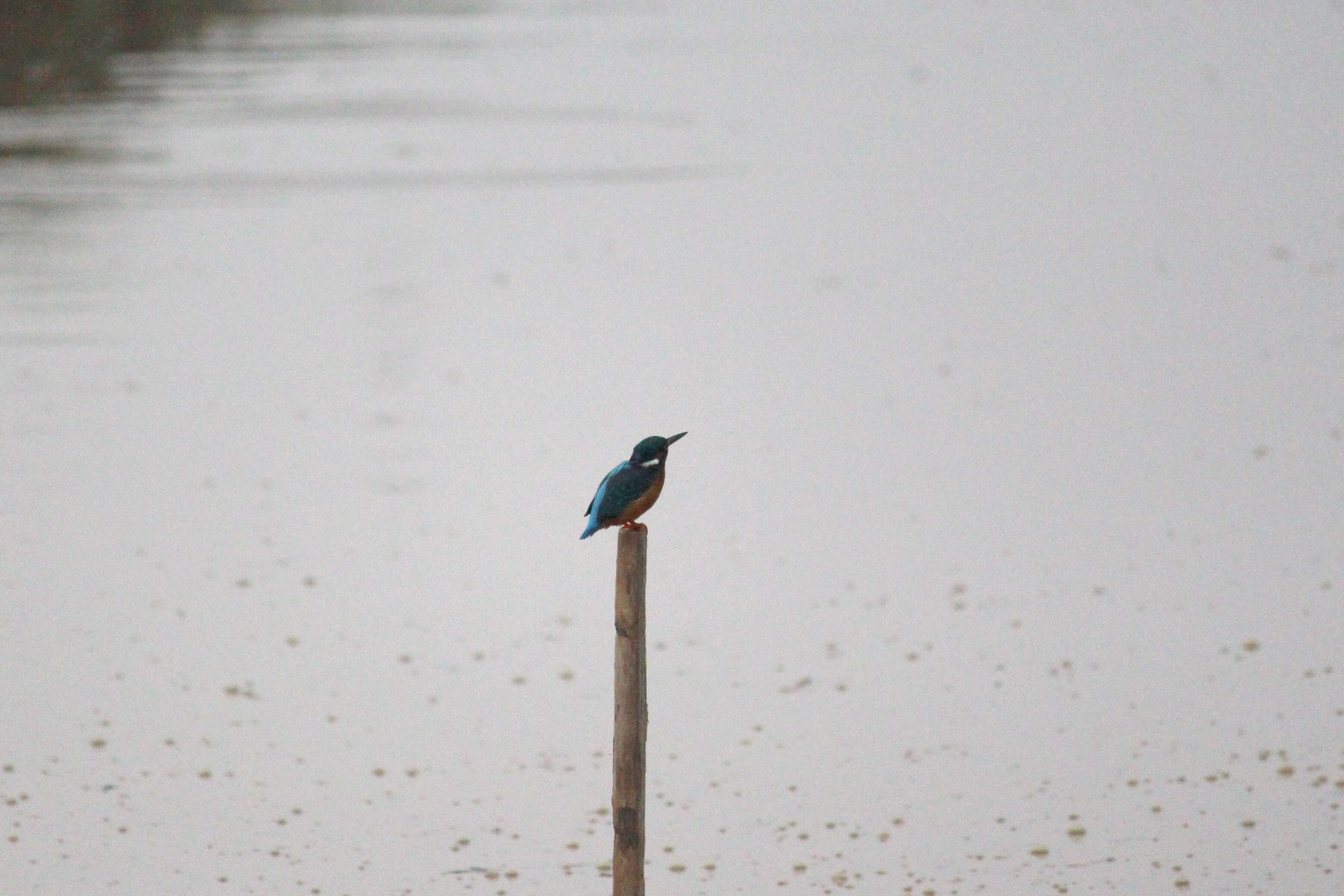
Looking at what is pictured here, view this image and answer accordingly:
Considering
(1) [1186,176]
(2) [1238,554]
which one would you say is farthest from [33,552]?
(1) [1186,176]

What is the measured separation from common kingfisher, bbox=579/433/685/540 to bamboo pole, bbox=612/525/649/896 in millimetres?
248

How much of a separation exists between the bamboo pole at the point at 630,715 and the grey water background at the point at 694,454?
2.31 m

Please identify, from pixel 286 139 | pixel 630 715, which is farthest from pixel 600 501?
pixel 286 139

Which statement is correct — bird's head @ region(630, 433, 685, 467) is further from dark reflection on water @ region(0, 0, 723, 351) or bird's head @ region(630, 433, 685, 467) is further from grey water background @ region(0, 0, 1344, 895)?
dark reflection on water @ region(0, 0, 723, 351)

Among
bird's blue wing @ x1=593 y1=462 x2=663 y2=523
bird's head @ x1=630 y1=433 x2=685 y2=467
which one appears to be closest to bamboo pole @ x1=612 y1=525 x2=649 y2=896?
bird's blue wing @ x1=593 y1=462 x2=663 y2=523

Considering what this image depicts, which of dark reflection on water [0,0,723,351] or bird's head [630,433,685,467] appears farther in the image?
dark reflection on water [0,0,723,351]

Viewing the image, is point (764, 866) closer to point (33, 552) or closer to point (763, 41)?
Result: point (33, 552)

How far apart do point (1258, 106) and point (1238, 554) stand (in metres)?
15.4

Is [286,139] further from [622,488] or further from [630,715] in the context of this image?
[630,715]

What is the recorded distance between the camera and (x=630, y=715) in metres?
7.63

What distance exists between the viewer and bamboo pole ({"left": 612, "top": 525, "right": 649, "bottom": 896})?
294 inches

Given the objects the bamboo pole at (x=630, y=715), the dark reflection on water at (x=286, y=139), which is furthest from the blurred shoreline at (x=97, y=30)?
the bamboo pole at (x=630, y=715)

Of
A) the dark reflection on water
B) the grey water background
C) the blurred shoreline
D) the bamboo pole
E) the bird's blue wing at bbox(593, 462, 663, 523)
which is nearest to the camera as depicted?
the bamboo pole

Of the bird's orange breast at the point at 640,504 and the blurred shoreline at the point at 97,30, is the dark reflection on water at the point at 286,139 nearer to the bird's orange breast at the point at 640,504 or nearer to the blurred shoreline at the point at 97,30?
the blurred shoreline at the point at 97,30
